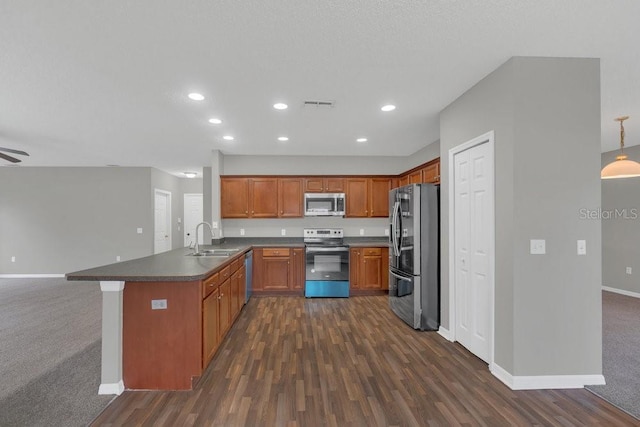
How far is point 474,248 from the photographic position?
9.53 feet

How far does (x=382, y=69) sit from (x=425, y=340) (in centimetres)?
281

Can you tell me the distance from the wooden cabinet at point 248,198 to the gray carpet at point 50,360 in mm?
2530

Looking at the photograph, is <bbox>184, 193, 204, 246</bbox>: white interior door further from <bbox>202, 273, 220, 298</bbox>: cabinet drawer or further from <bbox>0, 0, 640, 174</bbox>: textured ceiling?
<bbox>202, 273, 220, 298</bbox>: cabinet drawer

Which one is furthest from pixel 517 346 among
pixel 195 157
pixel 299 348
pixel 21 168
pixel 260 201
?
pixel 21 168

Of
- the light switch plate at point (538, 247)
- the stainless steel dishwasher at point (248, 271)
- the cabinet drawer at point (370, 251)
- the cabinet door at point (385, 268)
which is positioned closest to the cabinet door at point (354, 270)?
the cabinet drawer at point (370, 251)

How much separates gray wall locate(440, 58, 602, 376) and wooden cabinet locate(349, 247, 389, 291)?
116 inches

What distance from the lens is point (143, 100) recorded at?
10.2 feet

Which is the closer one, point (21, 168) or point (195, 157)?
point (195, 157)

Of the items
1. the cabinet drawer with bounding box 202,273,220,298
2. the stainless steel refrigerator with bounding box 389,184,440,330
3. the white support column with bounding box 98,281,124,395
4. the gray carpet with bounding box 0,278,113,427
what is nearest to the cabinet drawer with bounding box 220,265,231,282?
the cabinet drawer with bounding box 202,273,220,298

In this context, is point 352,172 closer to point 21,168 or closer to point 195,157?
point 195,157

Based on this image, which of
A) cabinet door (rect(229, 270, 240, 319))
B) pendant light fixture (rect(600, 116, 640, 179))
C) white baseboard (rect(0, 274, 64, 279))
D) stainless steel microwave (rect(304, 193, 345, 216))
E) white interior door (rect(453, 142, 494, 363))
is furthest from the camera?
white baseboard (rect(0, 274, 64, 279))

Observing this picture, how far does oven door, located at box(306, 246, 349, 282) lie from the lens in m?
5.10

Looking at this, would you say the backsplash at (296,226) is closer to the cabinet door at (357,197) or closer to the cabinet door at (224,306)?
the cabinet door at (357,197)

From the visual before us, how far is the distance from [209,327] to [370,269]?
326cm
